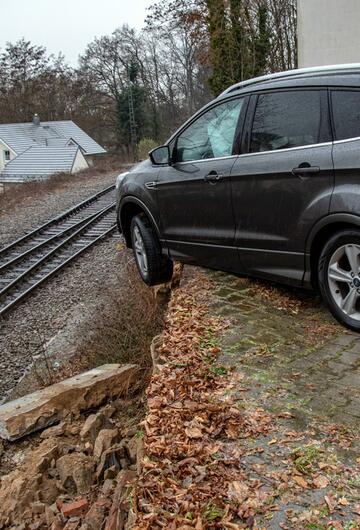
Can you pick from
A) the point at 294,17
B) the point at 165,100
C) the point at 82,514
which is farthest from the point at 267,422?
the point at 165,100

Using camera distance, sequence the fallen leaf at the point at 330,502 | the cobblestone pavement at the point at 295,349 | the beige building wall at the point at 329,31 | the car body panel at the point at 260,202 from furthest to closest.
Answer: the beige building wall at the point at 329,31
the car body panel at the point at 260,202
the cobblestone pavement at the point at 295,349
the fallen leaf at the point at 330,502

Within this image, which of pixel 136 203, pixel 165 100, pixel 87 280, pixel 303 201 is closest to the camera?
pixel 303 201

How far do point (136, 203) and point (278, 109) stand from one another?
2.17m

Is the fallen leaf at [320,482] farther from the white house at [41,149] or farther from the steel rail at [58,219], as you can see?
the white house at [41,149]

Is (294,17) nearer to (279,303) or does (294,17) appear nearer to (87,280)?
(87,280)

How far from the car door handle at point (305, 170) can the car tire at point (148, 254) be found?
2.31 m

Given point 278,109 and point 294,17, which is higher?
point 294,17

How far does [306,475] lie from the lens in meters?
2.78

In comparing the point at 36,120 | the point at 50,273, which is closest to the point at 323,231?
the point at 50,273

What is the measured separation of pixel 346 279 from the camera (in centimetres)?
424

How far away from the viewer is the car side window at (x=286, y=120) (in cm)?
434

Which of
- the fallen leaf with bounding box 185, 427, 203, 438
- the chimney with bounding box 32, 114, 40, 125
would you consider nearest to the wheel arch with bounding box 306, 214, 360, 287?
the fallen leaf with bounding box 185, 427, 203, 438

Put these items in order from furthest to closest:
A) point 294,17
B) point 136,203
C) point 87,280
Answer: point 294,17
point 87,280
point 136,203

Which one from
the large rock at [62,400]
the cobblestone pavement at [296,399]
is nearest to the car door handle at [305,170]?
the cobblestone pavement at [296,399]
